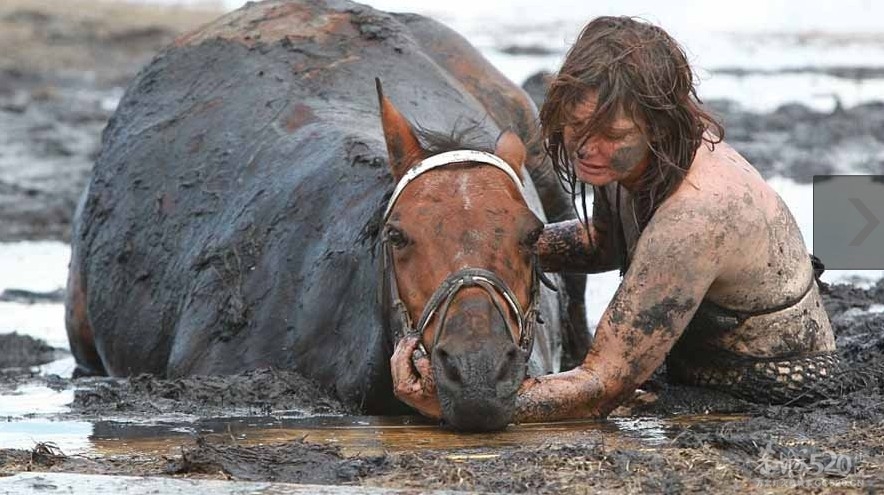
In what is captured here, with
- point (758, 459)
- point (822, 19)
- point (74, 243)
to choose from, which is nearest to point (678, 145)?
point (758, 459)

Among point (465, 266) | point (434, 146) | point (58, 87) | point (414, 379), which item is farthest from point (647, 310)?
point (58, 87)

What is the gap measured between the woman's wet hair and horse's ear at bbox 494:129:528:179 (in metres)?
0.22

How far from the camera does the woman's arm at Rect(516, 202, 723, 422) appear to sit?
17.8 ft

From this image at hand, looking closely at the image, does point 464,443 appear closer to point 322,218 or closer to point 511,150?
point 511,150

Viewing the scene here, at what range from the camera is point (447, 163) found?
5578mm

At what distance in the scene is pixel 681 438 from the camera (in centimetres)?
493

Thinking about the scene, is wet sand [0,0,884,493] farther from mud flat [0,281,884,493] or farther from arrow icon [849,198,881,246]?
arrow icon [849,198,881,246]

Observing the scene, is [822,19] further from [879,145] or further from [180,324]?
[180,324]

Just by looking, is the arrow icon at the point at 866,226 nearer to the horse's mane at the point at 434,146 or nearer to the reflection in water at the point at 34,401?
the horse's mane at the point at 434,146

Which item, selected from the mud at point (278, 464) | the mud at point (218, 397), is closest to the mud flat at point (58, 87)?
the mud at point (218, 397)

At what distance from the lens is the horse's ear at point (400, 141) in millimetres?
5793

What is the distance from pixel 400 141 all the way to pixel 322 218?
3.77 ft

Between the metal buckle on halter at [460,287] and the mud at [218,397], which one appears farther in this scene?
the mud at [218,397]

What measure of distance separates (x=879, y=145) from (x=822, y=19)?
1242cm
